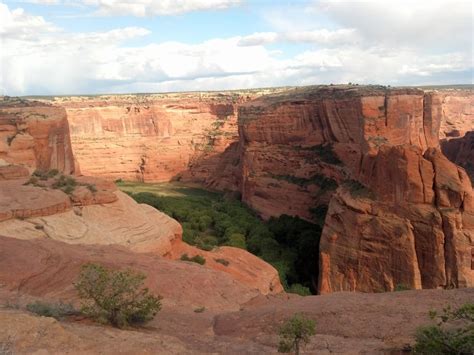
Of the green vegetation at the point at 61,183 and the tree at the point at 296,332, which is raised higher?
the tree at the point at 296,332

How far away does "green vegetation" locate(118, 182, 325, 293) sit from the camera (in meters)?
29.2

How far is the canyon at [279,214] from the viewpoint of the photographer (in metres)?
12.3

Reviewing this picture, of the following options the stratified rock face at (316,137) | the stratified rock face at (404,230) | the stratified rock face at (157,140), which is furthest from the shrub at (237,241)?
the stratified rock face at (157,140)

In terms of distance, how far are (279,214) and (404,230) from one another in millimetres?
18991

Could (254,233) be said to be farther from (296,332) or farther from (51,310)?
(296,332)

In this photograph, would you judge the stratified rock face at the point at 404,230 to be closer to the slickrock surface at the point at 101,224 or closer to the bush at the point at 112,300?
the slickrock surface at the point at 101,224

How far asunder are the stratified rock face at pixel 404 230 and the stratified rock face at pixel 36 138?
65.1 ft

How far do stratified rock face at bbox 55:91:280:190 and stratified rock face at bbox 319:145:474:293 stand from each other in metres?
33.8

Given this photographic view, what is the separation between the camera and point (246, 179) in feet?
153

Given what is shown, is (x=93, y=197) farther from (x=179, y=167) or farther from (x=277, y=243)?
(x=179, y=167)

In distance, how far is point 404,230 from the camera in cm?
2130

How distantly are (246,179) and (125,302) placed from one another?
3669cm

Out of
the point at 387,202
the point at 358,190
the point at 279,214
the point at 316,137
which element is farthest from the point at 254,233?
the point at 316,137

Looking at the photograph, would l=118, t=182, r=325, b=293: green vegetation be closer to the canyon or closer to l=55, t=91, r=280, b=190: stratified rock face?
the canyon
